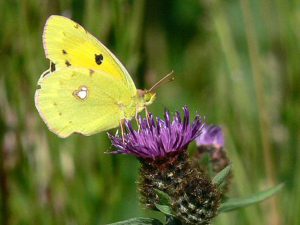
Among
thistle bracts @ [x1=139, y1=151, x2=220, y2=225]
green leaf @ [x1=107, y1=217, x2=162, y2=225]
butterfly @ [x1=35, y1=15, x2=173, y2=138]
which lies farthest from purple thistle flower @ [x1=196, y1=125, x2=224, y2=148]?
green leaf @ [x1=107, y1=217, x2=162, y2=225]

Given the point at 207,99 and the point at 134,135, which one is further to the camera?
the point at 207,99

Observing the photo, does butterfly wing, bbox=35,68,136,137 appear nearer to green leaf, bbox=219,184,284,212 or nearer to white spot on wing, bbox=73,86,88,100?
white spot on wing, bbox=73,86,88,100

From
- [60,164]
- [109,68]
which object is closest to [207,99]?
[60,164]

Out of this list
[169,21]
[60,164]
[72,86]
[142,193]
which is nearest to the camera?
[142,193]

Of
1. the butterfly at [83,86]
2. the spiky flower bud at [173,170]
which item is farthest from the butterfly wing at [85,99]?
the spiky flower bud at [173,170]

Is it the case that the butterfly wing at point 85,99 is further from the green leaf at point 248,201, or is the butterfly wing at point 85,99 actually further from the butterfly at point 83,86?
the green leaf at point 248,201

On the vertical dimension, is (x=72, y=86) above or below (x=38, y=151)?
above

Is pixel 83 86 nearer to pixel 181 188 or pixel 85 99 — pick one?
pixel 85 99

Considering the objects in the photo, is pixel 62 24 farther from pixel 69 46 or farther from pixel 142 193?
pixel 142 193
